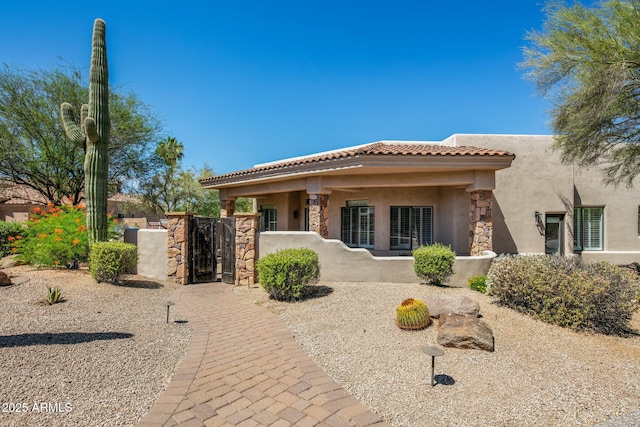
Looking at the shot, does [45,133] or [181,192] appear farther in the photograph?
[181,192]

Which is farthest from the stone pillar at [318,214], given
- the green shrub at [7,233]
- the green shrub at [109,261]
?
the green shrub at [7,233]

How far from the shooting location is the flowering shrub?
9523 mm

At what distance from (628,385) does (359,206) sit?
10.8 metres

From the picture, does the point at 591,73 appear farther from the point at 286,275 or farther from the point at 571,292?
the point at 286,275

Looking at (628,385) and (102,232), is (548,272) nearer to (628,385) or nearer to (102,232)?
(628,385)

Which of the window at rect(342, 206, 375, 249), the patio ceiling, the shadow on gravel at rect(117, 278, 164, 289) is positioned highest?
the patio ceiling

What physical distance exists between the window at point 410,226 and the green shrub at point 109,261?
10.0 meters

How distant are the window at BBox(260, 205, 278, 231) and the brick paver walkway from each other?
11.9 meters

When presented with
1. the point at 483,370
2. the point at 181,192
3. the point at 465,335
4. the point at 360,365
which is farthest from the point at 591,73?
the point at 181,192

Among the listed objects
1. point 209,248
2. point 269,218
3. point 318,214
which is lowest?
point 209,248

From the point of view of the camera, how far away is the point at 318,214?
12.3 m

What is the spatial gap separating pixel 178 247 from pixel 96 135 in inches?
175

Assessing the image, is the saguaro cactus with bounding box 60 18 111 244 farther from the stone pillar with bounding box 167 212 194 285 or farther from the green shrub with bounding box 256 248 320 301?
the green shrub with bounding box 256 248 320 301

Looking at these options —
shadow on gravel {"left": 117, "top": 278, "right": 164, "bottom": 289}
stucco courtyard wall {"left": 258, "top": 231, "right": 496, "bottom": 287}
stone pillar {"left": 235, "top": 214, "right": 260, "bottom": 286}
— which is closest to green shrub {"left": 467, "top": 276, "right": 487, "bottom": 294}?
stucco courtyard wall {"left": 258, "top": 231, "right": 496, "bottom": 287}
